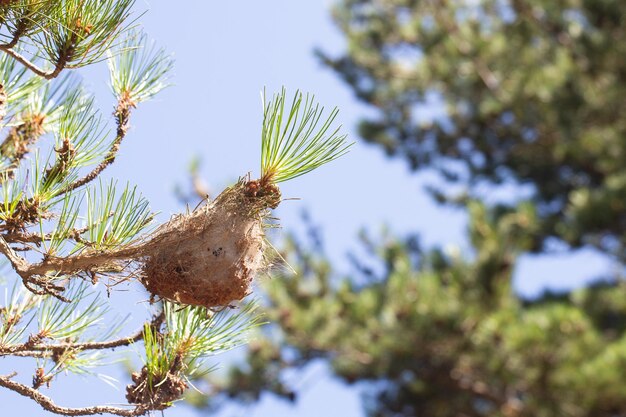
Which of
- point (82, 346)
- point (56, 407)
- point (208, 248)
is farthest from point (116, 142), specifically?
point (56, 407)

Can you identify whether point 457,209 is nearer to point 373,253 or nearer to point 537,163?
point 537,163

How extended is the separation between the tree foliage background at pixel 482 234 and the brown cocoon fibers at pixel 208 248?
1.56ft

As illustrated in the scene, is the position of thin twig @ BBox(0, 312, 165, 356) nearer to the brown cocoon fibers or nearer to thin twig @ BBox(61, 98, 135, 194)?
the brown cocoon fibers

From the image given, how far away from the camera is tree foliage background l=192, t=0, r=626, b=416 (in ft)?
6.64

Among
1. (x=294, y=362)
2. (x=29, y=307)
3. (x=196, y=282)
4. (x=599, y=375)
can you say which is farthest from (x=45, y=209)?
(x=599, y=375)

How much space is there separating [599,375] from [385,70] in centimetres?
211

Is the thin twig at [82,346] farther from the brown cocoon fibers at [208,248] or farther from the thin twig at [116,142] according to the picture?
the thin twig at [116,142]

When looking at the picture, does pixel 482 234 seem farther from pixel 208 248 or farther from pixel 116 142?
pixel 116 142

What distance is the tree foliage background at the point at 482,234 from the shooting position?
2.03 meters

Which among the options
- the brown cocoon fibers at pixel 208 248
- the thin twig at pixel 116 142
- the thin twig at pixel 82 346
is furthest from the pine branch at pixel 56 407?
the thin twig at pixel 116 142

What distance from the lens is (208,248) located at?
209 centimetres

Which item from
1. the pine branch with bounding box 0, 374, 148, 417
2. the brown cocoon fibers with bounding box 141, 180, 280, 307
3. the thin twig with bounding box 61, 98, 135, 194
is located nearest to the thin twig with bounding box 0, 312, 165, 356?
the pine branch with bounding box 0, 374, 148, 417

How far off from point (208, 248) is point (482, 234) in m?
0.76

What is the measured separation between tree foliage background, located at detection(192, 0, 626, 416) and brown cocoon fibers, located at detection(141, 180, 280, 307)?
48 cm
